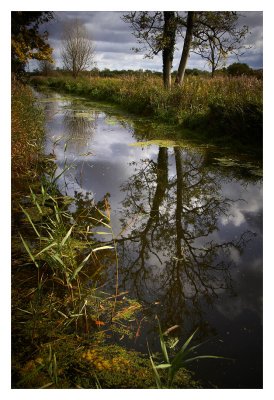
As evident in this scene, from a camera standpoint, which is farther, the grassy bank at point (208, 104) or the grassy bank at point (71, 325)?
the grassy bank at point (208, 104)

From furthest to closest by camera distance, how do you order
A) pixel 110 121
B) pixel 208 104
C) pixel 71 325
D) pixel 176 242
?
pixel 110 121
pixel 208 104
pixel 176 242
pixel 71 325

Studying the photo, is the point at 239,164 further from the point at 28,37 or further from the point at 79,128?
the point at 28,37

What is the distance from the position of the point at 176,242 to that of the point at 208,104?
543cm

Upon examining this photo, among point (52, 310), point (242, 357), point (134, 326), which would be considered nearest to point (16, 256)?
point (52, 310)

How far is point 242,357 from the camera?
6.59 ft

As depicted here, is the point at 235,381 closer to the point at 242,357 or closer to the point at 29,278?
the point at 242,357

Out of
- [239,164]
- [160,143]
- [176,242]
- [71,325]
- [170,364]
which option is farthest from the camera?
[160,143]

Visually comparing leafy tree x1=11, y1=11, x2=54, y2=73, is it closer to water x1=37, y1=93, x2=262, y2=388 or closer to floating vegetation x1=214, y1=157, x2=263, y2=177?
water x1=37, y1=93, x2=262, y2=388

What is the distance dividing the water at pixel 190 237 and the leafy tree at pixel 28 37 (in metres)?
2.92

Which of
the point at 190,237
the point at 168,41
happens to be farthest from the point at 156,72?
the point at 190,237

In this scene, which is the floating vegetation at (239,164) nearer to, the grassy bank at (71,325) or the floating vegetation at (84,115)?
the grassy bank at (71,325)

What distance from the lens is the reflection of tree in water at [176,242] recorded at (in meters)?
2.60

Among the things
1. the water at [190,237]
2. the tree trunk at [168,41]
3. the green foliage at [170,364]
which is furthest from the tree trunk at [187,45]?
the green foliage at [170,364]

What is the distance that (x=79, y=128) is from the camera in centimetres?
864
